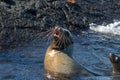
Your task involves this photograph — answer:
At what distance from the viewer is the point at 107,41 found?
44.5 feet

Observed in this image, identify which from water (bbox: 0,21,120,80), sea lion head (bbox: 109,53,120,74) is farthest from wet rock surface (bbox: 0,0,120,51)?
sea lion head (bbox: 109,53,120,74)

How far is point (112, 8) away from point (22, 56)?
6.13m

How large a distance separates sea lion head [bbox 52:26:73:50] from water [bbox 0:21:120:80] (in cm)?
68

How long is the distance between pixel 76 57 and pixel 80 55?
0.78 ft

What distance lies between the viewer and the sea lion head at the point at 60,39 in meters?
9.88

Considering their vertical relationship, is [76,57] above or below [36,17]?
below

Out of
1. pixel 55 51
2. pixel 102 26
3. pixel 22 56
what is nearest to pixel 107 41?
pixel 102 26

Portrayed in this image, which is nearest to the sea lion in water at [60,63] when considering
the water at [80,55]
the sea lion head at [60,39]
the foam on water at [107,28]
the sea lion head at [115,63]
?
the sea lion head at [60,39]

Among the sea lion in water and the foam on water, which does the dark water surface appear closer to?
the sea lion in water

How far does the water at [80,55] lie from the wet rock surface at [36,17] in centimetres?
48

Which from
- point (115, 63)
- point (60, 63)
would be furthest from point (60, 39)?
point (115, 63)

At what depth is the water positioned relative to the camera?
1042 cm

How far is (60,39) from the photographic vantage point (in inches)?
394

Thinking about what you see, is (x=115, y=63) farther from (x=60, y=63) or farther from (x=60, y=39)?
(x=60, y=39)
